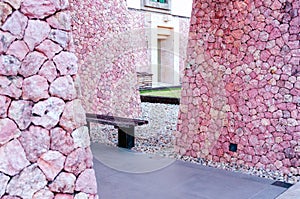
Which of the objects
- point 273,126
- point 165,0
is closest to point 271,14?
point 273,126

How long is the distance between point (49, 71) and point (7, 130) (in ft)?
1.20

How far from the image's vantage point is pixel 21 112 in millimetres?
1615

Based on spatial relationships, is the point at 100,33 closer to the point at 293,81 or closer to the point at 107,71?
the point at 107,71

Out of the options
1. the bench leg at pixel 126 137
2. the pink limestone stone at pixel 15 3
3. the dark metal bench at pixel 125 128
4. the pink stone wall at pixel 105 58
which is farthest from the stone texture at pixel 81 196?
the pink stone wall at pixel 105 58

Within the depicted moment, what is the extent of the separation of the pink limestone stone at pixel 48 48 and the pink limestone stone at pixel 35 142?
39 cm

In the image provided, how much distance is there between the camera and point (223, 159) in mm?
4176

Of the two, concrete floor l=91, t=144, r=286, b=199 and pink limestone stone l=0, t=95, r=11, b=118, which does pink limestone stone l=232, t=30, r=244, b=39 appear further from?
pink limestone stone l=0, t=95, r=11, b=118

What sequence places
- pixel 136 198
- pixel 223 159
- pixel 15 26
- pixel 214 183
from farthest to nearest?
pixel 223 159 → pixel 214 183 → pixel 136 198 → pixel 15 26

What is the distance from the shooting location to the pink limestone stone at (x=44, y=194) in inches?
64.4

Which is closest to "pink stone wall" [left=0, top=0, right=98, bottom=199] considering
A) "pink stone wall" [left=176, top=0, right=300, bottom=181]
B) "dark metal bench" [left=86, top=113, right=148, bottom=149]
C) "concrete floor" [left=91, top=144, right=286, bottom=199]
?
"concrete floor" [left=91, top=144, right=286, bottom=199]

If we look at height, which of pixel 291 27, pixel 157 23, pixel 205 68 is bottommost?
pixel 205 68

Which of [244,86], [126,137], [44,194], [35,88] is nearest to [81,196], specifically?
[44,194]

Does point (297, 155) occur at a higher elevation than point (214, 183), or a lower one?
higher

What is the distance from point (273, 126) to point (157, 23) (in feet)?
31.6
